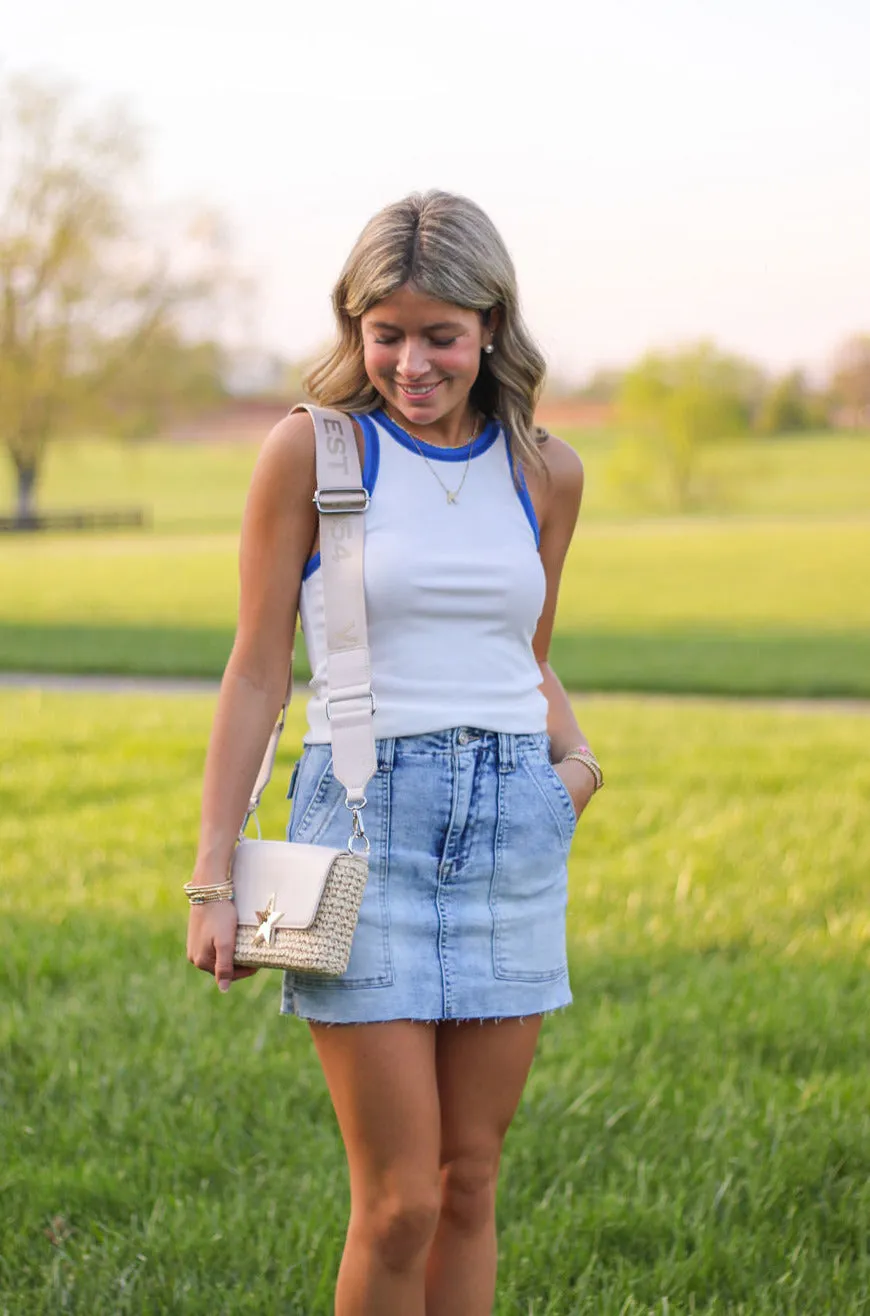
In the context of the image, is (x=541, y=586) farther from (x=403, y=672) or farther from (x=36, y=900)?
(x=36, y=900)

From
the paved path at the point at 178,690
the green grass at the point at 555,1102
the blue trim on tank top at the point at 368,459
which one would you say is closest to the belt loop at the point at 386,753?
the blue trim on tank top at the point at 368,459

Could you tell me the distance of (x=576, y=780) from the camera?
9.53ft

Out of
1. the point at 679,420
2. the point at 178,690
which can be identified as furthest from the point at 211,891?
the point at 679,420

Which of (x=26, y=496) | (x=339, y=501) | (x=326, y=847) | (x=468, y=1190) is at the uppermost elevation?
(x=26, y=496)

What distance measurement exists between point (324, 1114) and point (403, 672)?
1977 millimetres

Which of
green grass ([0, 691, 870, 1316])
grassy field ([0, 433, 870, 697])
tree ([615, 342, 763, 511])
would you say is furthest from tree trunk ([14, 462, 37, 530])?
green grass ([0, 691, 870, 1316])

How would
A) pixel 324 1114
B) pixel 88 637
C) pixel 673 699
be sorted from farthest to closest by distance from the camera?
1. pixel 88 637
2. pixel 673 699
3. pixel 324 1114

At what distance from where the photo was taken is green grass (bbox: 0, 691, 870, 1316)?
3.42 metres

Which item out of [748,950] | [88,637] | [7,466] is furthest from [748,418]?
[748,950]

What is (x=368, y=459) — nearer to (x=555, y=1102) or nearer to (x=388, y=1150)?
(x=388, y=1150)

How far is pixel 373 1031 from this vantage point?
8.38 feet

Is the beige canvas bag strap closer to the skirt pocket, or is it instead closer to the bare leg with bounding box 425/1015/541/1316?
the skirt pocket

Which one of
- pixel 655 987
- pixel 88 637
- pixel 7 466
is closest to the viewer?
pixel 655 987

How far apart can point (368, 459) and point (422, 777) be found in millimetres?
527
